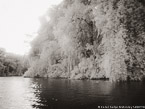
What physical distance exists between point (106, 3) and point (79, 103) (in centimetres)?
2299

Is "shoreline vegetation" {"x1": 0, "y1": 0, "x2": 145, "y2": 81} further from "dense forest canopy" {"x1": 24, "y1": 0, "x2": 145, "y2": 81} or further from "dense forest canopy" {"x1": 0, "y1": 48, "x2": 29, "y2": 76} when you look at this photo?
"dense forest canopy" {"x1": 0, "y1": 48, "x2": 29, "y2": 76}

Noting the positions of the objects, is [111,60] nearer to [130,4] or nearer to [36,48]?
[130,4]

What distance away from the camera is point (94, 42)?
40.0 metres

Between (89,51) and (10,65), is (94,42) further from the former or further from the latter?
(10,65)

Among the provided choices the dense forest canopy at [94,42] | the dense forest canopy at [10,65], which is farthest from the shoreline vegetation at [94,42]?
the dense forest canopy at [10,65]

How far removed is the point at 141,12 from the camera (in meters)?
34.8

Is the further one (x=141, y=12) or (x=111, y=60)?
(x=141, y=12)

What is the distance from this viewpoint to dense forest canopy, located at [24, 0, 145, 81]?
32.2 metres

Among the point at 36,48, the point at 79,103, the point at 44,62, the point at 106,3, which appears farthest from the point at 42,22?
the point at 79,103

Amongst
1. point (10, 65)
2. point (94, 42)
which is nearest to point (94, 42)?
point (94, 42)

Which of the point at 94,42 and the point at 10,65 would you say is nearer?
the point at 94,42

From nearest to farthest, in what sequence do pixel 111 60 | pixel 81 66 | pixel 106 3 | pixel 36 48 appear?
pixel 111 60, pixel 106 3, pixel 81 66, pixel 36 48

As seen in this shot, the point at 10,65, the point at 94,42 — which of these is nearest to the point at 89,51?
the point at 94,42

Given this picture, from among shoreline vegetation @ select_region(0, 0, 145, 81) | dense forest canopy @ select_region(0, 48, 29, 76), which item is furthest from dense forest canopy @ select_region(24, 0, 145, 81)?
dense forest canopy @ select_region(0, 48, 29, 76)
